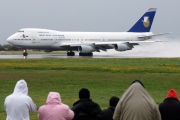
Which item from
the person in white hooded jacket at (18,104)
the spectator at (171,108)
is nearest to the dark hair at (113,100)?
the spectator at (171,108)

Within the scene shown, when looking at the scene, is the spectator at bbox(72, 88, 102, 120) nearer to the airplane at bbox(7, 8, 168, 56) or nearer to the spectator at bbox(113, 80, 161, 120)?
the spectator at bbox(113, 80, 161, 120)

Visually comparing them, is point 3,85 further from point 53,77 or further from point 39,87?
point 53,77

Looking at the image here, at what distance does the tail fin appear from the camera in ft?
263

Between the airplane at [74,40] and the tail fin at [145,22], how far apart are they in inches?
72.4

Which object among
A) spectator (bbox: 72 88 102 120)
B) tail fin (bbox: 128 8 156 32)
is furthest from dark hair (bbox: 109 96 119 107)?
tail fin (bbox: 128 8 156 32)

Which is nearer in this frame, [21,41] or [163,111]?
[163,111]

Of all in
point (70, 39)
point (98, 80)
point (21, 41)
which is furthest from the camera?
point (70, 39)

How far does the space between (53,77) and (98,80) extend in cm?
305

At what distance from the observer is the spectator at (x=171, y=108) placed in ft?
32.8

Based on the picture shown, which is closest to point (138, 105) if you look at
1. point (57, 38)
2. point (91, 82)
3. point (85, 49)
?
point (91, 82)

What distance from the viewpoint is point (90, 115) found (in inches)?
379

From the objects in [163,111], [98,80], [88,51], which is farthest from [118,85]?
[88,51]

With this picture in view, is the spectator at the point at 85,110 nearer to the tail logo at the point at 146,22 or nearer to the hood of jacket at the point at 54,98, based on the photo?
the hood of jacket at the point at 54,98

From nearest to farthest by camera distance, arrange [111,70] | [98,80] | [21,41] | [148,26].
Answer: [98,80]
[111,70]
[21,41]
[148,26]
